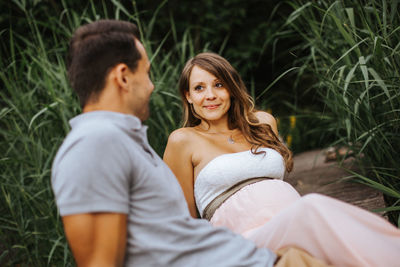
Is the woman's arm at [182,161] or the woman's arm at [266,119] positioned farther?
the woman's arm at [266,119]

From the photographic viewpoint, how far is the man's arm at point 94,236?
1.08 meters

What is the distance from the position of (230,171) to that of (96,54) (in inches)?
46.3

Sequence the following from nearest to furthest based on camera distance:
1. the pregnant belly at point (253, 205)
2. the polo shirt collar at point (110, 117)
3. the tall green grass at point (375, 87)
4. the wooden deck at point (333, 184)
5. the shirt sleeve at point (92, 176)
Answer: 1. the shirt sleeve at point (92, 176)
2. the polo shirt collar at point (110, 117)
3. the pregnant belly at point (253, 205)
4. the tall green grass at point (375, 87)
5. the wooden deck at point (333, 184)

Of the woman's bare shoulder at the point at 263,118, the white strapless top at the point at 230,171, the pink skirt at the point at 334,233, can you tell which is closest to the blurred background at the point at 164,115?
the woman's bare shoulder at the point at 263,118

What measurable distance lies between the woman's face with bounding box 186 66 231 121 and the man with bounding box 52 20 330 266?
1.08 meters

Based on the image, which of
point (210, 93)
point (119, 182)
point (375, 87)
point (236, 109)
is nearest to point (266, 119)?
point (236, 109)

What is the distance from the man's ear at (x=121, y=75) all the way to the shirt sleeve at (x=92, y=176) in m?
0.18

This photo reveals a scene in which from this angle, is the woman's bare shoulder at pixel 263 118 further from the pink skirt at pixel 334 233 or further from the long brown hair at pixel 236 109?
the pink skirt at pixel 334 233

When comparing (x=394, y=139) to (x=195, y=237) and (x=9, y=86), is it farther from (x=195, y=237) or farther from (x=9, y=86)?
(x=9, y=86)

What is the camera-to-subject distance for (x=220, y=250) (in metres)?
1.37

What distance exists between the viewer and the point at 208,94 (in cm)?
242

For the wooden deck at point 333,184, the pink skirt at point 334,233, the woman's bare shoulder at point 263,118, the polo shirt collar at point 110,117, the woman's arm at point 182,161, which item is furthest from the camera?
the wooden deck at point 333,184

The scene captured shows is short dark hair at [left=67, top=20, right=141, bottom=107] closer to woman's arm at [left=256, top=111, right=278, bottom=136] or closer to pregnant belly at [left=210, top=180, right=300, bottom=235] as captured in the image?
pregnant belly at [left=210, top=180, right=300, bottom=235]

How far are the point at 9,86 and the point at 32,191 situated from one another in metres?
0.70
